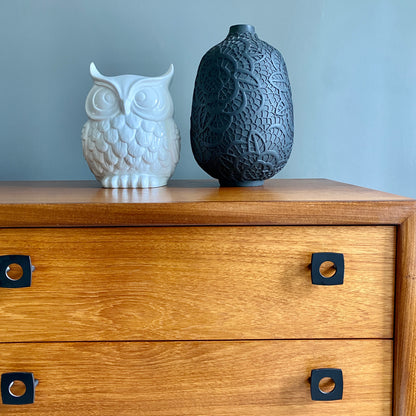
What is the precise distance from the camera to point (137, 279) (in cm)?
71

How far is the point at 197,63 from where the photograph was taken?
1.16 m

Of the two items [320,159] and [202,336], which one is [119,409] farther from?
[320,159]

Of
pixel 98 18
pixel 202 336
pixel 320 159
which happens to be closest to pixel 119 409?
pixel 202 336

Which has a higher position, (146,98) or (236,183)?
(146,98)

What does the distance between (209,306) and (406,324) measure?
1.03 ft

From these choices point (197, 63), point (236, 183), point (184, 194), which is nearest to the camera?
point (184, 194)

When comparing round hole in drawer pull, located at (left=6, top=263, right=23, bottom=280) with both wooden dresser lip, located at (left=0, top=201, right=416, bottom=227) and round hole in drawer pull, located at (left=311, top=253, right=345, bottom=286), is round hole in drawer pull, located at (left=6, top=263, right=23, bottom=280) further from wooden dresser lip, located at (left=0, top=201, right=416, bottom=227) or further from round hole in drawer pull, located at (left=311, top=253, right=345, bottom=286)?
round hole in drawer pull, located at (left=311, top=253, right=345, bottom=286)

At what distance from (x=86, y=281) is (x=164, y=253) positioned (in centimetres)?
13

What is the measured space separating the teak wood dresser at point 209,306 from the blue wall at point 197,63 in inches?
19.5

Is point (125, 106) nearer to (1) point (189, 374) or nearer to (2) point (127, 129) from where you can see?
(2) point (127, 129)

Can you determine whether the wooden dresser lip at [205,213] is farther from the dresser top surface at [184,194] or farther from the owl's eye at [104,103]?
the owl's eye at [104,103]

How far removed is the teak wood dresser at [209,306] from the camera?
0.70 metres

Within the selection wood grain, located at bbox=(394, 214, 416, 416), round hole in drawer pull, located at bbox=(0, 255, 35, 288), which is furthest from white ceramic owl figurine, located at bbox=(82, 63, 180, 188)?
wood grain, located at bbox=(394, 214, 416, 416)

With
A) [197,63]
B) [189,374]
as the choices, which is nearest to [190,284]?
[189,374]
